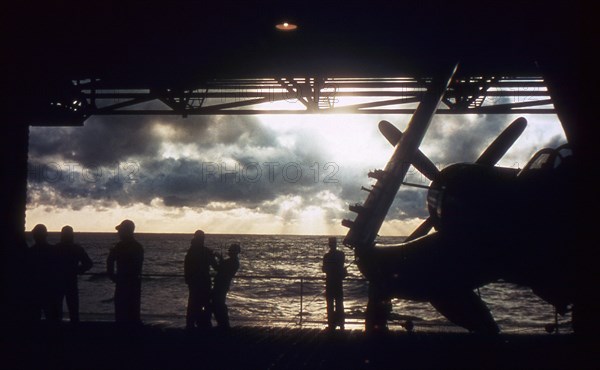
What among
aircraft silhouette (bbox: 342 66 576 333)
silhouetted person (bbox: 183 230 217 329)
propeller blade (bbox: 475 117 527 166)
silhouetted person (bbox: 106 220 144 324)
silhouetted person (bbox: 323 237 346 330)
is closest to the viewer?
aircraft silhouette (bbox: 342 66 576 333)

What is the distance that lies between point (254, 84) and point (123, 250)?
5.80 meters

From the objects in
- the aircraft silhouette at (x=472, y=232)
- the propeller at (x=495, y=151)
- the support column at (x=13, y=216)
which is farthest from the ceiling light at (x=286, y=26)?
the propeller at (x=495, y=151)

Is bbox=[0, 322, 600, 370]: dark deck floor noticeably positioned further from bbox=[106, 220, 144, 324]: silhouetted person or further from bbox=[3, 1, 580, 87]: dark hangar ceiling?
bbox=[3, 1, 580, 87]: dark hangar ceiling

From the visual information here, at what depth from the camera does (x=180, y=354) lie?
24.6 ft

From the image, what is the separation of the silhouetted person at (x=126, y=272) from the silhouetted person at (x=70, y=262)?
884 mm

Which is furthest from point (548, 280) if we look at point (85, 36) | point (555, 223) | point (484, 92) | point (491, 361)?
point (85, 36)

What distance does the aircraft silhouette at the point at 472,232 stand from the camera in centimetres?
737

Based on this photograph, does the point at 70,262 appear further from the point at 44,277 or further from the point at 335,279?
the point at 335,279

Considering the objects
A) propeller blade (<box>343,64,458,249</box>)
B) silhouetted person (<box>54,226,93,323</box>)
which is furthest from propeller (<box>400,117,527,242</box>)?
silhouetted person (<box>54,226,93,323</box>)

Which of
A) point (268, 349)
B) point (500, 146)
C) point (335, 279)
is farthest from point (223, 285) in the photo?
point (500, 146)

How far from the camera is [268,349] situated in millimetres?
7988

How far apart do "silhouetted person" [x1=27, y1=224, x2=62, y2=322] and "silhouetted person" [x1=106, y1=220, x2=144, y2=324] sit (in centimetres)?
122

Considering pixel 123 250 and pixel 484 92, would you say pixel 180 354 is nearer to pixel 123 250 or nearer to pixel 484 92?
pixel 123 250

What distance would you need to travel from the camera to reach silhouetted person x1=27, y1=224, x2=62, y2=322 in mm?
8758
